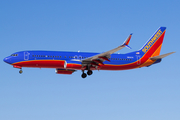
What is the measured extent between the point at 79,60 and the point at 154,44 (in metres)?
17.0

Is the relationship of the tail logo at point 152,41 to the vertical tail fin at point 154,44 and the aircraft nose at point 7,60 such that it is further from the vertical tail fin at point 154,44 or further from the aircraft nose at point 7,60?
the aircraft nose at point 7,60

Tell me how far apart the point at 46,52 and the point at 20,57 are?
4644mm

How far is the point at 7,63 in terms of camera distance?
59219 mm

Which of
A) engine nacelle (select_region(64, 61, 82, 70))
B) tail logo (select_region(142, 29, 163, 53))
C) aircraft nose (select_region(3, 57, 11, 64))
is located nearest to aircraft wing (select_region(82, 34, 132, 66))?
engine nacelle (select_region(64, 61, 82, 70))

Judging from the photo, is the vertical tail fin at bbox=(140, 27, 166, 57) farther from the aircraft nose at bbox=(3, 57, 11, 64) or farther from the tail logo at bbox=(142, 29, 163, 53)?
the aircraft nose at bbox=(3, 57, 11, 64)

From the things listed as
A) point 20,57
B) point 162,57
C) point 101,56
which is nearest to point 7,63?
point 20,57

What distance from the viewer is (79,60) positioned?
196 feet

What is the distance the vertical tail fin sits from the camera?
2593 inches

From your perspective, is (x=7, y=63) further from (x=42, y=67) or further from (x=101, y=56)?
(x=101, y=56)

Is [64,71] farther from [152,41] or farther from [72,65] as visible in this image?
[152,41]

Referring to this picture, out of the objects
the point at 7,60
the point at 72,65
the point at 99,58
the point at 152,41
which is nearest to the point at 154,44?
the point at 152,41

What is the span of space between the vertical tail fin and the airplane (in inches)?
38.6

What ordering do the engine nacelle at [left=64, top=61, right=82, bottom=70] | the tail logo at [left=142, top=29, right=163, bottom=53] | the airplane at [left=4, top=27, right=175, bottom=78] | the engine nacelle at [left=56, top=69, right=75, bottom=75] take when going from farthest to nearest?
the tail logo at [left=142, top=29, right=163, bottom=53] → the engine nacelle at [left=56, top=69, right=75, bottom=75] → the airplane at [left=4, top=27, right=175, bottom=78] → the engine nacelle at [left=64, top=61, right=82, bottom=70]

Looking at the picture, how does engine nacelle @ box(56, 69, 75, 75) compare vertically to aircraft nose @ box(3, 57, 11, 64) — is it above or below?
below
